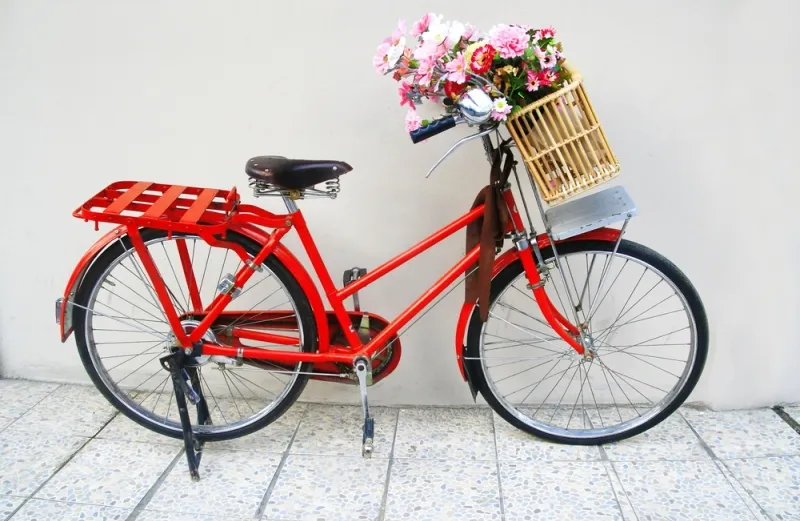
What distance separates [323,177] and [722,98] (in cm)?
147

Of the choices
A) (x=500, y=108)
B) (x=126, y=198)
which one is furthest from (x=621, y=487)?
(x=126, y=198)

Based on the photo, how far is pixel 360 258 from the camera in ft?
8.69

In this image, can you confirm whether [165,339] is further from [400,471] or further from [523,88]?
[523,88]

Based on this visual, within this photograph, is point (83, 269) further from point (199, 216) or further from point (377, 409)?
point (377, 409)

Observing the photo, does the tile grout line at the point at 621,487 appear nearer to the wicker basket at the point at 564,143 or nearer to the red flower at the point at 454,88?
the wicker basket at the point at 564,143

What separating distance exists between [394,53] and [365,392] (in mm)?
1191

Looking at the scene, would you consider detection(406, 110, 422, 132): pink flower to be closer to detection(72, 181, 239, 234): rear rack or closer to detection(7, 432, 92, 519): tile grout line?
detection(72, 181, 239, 234): rear rack

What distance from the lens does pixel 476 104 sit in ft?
5.96

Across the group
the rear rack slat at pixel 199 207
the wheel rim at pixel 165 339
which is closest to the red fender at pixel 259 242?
the rear rack slat at pixel 199 207

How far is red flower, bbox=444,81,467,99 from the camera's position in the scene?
1.91 metres

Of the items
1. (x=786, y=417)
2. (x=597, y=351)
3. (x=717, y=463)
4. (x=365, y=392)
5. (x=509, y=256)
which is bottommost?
(x=786, y=417)

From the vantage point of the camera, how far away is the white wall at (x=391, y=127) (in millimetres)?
2340

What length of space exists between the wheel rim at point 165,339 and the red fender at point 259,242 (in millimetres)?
244

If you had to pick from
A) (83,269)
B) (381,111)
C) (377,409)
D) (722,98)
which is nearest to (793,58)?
(722,98)
